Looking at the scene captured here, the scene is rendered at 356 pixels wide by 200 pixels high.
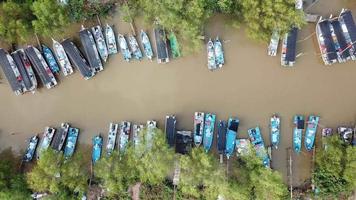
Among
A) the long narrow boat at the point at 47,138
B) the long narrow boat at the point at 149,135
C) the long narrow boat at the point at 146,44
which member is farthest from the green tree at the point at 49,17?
the long narrow boat at the point at 149,135

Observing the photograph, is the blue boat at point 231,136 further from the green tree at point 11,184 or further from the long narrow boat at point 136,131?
the green tree at point 11,184

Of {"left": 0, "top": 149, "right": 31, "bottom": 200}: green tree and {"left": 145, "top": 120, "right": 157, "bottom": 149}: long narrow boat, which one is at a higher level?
{"left": 145, "top": 120, "right": 157, "bottom": 149}: long narrow boat

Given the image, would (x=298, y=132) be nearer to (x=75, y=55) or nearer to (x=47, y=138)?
(x=75, y=55)

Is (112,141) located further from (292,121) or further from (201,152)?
(292,121)

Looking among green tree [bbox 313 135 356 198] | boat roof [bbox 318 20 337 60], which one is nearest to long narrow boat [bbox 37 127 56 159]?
green tree [bbox 313 135 356 198]

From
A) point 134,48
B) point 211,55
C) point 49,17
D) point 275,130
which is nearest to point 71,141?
point 134,48

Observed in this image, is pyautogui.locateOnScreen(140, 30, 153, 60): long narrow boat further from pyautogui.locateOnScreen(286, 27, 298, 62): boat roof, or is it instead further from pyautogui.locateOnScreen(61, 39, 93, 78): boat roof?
pyautogui.locateOnScreen(286, 27, 298, 62): boat roof
